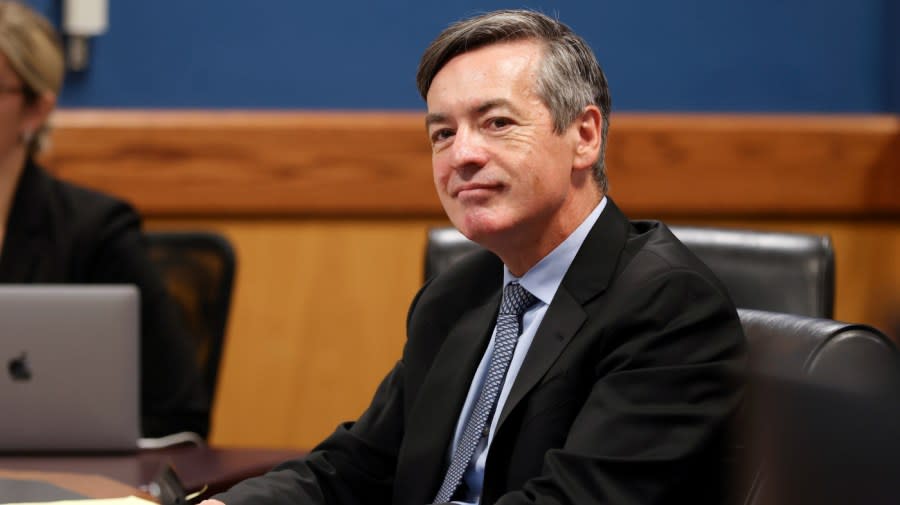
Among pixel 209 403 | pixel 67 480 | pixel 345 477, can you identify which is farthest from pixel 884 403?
pixel 209 403

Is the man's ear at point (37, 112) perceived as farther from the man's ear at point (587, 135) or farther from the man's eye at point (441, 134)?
the man's ear at point (587, 135)

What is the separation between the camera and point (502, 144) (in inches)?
65.1

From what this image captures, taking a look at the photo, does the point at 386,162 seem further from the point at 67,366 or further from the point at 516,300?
the point at 516,300

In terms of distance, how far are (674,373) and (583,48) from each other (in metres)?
0.48

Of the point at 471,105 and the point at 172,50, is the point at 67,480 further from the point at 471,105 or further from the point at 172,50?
the point at 172,50

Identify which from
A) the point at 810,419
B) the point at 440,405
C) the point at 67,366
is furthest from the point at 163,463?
the point at 810,419

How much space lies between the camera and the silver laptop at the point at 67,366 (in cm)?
202

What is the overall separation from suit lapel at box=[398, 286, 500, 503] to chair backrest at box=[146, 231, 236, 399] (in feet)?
4.06

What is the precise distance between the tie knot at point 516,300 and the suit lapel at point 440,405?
0.06 m

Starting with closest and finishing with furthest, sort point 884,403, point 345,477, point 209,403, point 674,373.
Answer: point 884,403, point 674,373, point 345,477, point 209,403

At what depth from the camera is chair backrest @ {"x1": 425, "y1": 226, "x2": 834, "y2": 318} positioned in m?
2.14

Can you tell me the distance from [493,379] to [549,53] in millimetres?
437

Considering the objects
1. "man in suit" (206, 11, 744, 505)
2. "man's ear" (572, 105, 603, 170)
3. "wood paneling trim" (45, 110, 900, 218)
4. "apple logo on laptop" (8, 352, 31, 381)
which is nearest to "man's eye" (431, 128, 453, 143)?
"man in suit" (206, 11, 744, 505)

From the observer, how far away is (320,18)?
3701mm
